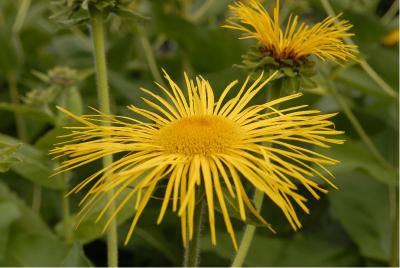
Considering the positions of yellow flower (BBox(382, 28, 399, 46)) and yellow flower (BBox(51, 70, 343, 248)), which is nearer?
yellow flower (BBox(51, 70, 343, 248))

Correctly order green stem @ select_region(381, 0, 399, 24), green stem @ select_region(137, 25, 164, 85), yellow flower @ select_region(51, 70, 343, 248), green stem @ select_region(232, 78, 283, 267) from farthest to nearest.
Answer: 1. green stem @ select_region(381, 0, 399, 24)
2. green stem @ select_region(137, 25, 164, 85)
3. green stem @ select_region(232, 78, 283, 267)
4. yellow flower @ select_region(51, 70, 343, 248)

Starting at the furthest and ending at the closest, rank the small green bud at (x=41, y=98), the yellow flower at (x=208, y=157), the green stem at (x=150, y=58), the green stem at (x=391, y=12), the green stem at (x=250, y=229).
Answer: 1. the green stem at (x=391, y=12)
2. the green stem at (x=150, y=58)
3. the small green bud at (x=41, y=98)
4. the green stem at (x=250, y=229)
5. the yellow flower at (x=208, y=157)

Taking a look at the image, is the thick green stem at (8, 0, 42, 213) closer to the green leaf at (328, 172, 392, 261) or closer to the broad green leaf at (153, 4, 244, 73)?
the broad green leaf at (153, 4, 244, 73)

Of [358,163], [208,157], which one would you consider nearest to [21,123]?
[358,163]

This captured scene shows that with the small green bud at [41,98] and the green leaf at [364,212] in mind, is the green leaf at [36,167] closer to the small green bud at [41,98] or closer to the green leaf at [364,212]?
the small green bud at [41,98]

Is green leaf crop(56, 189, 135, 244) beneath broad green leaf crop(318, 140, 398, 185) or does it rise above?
beneath

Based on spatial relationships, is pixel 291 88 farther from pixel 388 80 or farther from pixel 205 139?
pixel 388 80

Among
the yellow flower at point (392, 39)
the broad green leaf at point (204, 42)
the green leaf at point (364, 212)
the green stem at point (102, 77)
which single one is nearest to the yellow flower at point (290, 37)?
the green stem at point (102, 77)

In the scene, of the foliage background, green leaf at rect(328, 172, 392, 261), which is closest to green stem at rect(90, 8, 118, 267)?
the foliage background

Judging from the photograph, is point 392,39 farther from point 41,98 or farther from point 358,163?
point 41,98
